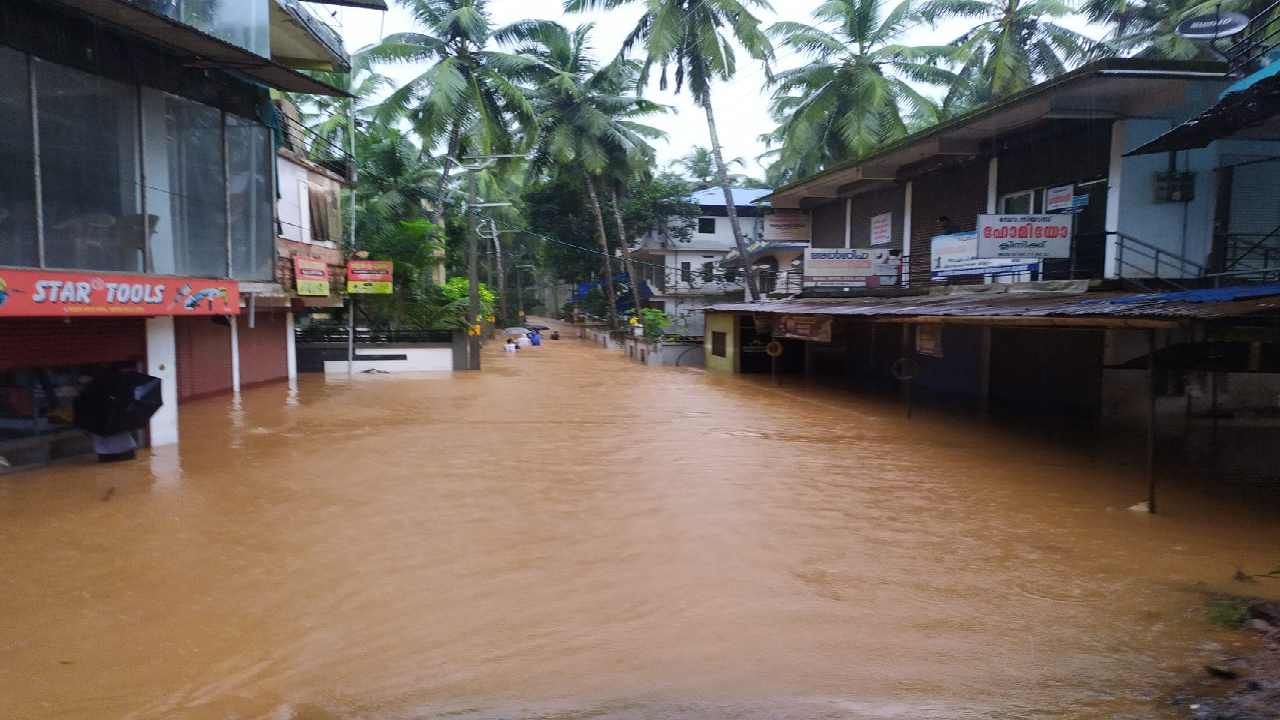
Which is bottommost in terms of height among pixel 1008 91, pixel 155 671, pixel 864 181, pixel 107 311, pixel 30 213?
pixel 155 671

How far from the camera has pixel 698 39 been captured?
1018 inches

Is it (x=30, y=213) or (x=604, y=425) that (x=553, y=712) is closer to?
(x=30, y=213)

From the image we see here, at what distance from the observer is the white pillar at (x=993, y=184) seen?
55.2 ft

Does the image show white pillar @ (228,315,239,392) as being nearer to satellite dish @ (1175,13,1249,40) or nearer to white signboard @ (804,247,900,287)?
white signboard @ (804,247,900,287)

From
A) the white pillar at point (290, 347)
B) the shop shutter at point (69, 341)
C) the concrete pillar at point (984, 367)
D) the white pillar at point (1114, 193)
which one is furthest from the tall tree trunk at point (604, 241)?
the shop shutter at point (69, 341)

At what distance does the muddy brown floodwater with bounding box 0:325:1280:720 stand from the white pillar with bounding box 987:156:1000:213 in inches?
233

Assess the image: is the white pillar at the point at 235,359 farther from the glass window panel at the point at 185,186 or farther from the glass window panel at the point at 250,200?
the glass window panel at the point at 185,186

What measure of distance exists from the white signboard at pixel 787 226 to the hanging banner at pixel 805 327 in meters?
4.52

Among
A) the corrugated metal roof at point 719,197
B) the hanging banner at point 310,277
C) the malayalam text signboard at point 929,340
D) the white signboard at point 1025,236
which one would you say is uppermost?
the corrugated metal roof at point 719,197

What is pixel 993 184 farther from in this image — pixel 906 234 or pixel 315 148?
pixel 315 148

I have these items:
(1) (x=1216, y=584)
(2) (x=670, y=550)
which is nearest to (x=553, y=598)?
(2) (x=670, y=550)

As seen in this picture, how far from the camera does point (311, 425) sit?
49.6ft

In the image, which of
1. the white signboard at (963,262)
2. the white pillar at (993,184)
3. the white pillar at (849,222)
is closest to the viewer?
the white signboard at (963,262)

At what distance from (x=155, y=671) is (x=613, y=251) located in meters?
38.2
